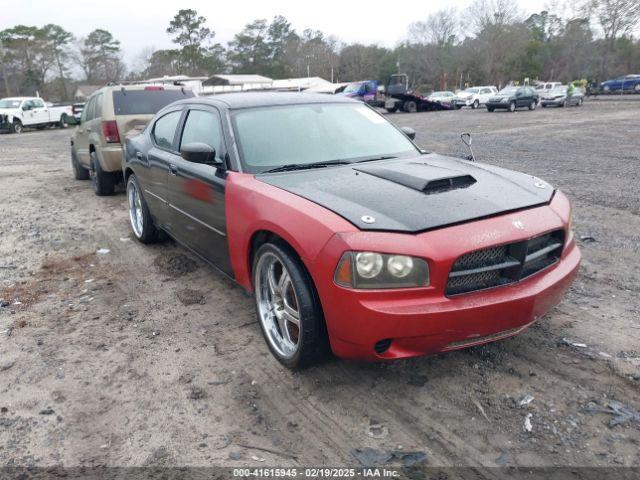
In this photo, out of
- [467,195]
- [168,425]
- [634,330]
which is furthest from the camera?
[634,330]

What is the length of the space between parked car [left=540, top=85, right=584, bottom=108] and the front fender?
3396 centimetres

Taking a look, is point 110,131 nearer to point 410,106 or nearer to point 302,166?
point 302,166

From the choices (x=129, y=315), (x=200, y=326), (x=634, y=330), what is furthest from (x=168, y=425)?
(x=634, y=330)

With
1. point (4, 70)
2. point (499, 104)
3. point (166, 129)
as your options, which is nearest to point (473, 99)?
point (499, 104)

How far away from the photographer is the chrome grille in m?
2.68

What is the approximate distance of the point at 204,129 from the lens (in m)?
4.29

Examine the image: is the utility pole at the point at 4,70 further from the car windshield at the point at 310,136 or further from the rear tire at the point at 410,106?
the car windshield at the point at 310,136

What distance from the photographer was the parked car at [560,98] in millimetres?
32750

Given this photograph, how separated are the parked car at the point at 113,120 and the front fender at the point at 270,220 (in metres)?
5.31

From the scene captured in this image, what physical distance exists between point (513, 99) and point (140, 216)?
28.3 m

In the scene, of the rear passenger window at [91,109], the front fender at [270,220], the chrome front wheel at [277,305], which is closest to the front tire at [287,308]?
the chrome front wheel at [277,305]

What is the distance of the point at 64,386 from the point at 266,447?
144cm

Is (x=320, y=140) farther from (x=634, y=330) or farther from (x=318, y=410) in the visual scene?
(x=634, y=330)

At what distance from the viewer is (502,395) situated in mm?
2885
